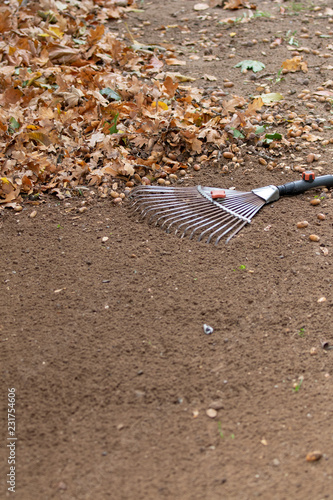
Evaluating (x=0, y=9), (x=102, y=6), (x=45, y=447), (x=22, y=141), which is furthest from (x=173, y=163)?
(x=102, y=6)

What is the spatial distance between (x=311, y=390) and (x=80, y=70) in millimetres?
3076

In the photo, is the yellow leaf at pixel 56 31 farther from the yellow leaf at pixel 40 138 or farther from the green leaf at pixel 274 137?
the green leaf at pixel 274 137

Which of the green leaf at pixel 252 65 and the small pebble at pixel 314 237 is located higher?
the green leaf at pixel 252 65

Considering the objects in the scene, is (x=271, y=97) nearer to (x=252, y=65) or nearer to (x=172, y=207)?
(x=252, y=65)

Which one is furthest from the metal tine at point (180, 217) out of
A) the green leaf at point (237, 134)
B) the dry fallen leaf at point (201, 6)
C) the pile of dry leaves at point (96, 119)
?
the dry fallen leaf at point (201, 6)

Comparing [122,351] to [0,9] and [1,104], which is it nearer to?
[1,104]

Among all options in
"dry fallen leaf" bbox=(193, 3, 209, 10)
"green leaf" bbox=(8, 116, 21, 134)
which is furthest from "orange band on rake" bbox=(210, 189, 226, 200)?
"dry fallen leaf" bbox=(193, 3, 209, 10)

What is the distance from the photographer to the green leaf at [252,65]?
13.5 ft

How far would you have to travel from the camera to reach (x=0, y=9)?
4.39 meters

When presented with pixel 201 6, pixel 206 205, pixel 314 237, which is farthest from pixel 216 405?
pixel 201 6

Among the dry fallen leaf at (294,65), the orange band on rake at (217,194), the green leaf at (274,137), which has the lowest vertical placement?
the orange band on rake at (217,194)

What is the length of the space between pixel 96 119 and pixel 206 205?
1178 millimetres

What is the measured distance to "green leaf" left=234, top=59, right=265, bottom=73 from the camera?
13.5ft

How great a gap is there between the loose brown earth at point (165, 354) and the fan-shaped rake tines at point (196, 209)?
0.08 m
